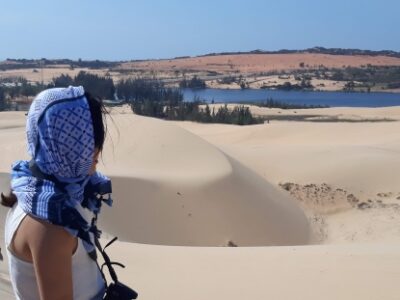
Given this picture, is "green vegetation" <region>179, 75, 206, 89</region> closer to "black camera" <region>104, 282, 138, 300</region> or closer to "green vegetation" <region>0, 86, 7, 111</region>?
"green vegetation" <region>0, 86, 7, 111</region>

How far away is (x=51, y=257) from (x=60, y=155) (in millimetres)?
334

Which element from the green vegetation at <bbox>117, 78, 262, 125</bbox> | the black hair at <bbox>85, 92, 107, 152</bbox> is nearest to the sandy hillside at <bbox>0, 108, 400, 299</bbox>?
the black hair at <bbox>85, 92, 107, 152</bbox>

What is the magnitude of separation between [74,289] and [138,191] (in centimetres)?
896

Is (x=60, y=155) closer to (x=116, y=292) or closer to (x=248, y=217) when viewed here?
(x=116, y=292)

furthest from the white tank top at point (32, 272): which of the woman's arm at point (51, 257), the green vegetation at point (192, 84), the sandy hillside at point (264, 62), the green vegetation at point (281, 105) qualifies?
the sandy hillside at point (264, 62)

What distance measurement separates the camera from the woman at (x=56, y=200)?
6.07 feet

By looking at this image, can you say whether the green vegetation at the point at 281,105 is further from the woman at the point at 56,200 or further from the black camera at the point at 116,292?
the woman at the point at 56,200

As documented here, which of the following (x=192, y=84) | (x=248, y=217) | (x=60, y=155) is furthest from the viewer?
(x=192, y=84)

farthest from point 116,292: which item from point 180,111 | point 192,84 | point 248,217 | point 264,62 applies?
point 264,62

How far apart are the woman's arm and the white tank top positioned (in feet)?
0.37

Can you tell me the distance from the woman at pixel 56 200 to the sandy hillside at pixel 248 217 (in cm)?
154

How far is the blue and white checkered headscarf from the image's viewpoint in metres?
1.91

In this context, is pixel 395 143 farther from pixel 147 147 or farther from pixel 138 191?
pixel 138 191

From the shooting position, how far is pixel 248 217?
11.3m
